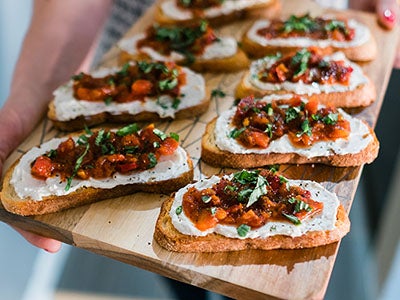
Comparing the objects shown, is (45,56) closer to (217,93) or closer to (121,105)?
(121,105)

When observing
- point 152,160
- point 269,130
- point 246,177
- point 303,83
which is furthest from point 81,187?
point 303,83

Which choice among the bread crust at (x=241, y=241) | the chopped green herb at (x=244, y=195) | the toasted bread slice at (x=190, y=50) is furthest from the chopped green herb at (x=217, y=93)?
the bread crust at (x=241, y=241)

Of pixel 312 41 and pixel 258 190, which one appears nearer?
pixel 258 190

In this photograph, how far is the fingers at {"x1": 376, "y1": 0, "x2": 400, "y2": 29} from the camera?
13.1ft

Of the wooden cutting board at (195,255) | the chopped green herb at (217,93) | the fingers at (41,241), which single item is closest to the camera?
the wooden cutting board at (195,255)

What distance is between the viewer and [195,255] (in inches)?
98.2

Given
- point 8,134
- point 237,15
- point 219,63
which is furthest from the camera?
point 237,15

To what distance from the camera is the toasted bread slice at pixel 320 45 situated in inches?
144

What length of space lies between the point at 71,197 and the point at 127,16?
2.20 m

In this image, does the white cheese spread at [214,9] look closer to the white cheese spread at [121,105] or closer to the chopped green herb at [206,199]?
the white cheese spread at [121,105]

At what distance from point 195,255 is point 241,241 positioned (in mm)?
199

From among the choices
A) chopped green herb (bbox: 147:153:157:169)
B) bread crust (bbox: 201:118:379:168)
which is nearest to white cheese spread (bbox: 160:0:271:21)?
bread crust (bbox: 201:118:379:168)

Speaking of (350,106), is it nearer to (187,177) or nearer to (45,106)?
(187,177)

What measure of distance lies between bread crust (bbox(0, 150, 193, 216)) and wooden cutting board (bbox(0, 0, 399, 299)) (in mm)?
30
